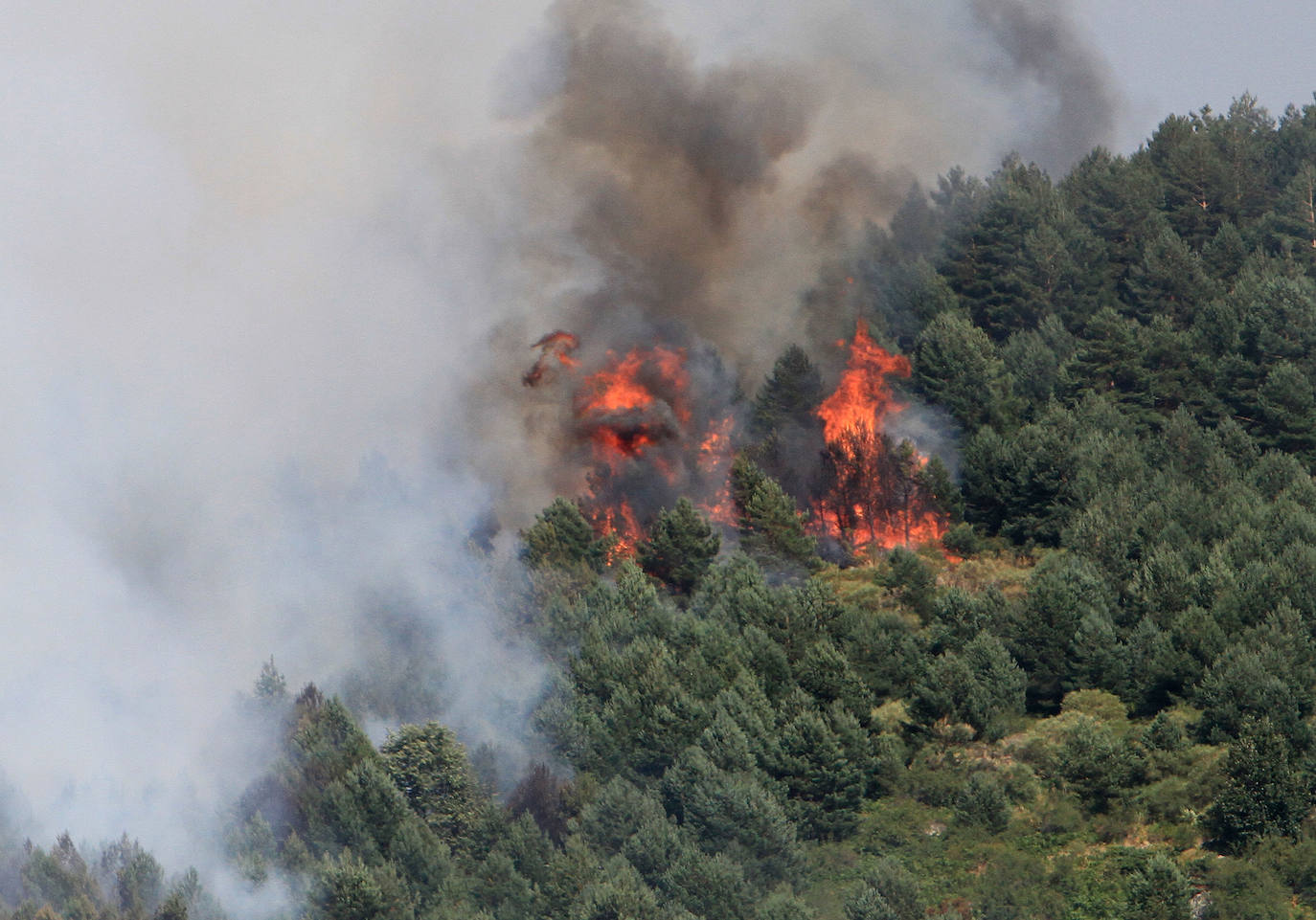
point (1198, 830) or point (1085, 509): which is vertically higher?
point (1085, 509)

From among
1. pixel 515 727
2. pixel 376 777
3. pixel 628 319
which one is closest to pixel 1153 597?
pixel 515 727

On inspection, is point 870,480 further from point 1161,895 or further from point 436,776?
point 1161,895

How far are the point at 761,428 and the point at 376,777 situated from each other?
38966 millimetres

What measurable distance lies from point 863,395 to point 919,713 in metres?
34.6

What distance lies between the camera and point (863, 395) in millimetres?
107000

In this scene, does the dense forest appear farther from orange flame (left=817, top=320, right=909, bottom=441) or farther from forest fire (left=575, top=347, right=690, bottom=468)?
forest fire (left=575, top=347, right=690, bottom=468)

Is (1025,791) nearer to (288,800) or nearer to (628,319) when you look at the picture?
(288,800)

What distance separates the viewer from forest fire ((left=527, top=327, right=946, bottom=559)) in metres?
99.2

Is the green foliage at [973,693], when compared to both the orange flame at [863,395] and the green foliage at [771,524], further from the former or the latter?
the orange flame at [863,395]

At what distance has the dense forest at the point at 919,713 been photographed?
65.6 meters

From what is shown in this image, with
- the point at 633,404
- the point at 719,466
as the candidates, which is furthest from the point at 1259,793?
the point at 633,404

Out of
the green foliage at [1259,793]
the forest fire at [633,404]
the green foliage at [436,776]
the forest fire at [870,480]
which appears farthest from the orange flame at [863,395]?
the green foliage at [1259,793]

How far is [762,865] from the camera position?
67000 millimetres

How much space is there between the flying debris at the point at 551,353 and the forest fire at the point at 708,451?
0.23 ft
